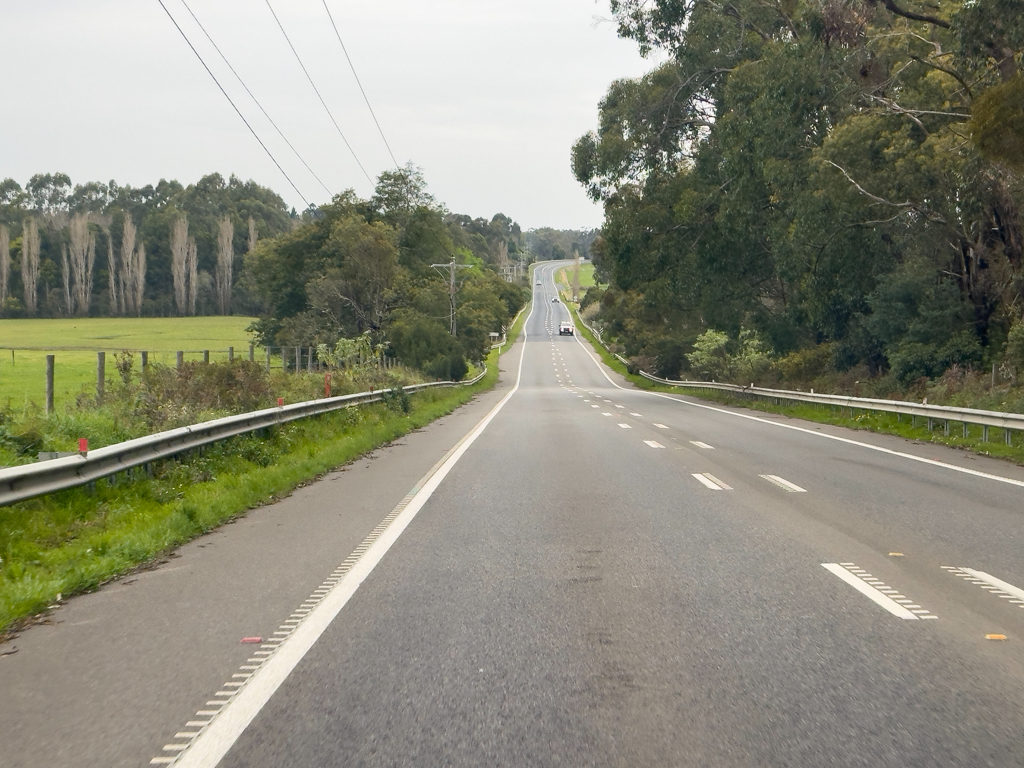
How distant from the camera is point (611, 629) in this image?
5.84 metres

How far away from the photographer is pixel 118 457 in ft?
33.4

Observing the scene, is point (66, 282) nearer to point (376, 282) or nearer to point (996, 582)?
point (376, 282)

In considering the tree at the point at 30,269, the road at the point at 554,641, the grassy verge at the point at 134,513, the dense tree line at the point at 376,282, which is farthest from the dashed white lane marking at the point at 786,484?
the tree at the point at 30,269

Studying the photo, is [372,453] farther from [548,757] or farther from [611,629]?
[548,757]

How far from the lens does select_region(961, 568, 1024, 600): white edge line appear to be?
22.2ft

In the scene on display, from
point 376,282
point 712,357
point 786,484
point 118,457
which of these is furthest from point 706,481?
point 376,282

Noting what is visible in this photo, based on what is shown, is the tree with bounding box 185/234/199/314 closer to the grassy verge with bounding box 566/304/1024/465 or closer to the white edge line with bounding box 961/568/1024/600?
the grassy verge with bounding box 566/304/1024/465

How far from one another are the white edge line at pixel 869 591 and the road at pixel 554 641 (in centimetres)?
4

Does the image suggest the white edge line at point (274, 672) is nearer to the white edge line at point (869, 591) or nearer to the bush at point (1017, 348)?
the white edge line at point (869, 591)

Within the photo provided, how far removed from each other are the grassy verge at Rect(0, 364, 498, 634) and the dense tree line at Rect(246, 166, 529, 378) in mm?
38716

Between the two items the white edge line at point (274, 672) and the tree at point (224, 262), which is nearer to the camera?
the white edge line at point (274, 672)

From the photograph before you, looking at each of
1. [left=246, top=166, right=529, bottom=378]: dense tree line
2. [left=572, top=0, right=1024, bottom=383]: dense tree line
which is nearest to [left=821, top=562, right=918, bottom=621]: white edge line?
[left=572, top=0, right=1024, bottom=383]: dense tree line

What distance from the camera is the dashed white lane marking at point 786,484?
39.0 feet

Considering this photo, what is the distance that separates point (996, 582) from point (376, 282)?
63.0 meters
